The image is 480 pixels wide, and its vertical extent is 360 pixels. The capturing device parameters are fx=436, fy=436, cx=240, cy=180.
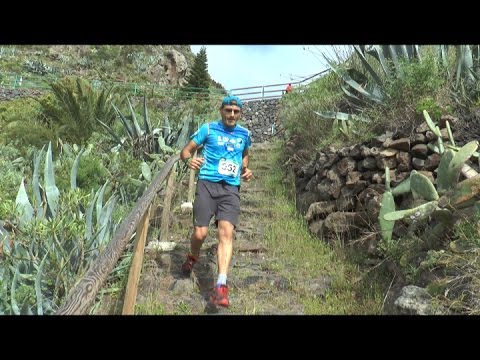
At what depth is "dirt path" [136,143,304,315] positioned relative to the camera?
3.49m

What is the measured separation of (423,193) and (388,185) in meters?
0.66

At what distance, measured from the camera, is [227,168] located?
145 inches

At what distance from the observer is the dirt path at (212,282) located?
3.49 m

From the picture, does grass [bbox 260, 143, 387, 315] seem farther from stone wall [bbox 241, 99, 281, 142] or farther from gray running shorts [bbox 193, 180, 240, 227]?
stone wall [bbox 241, 99, 281, 142]

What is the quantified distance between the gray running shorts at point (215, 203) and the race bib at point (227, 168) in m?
0.10

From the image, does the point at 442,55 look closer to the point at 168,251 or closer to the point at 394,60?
the point at 394,60

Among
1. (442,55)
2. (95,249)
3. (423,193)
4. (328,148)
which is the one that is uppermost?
(442,55)

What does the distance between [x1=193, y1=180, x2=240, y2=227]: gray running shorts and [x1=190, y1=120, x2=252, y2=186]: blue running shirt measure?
0.06 m

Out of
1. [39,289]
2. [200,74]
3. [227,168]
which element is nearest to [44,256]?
[39,289]

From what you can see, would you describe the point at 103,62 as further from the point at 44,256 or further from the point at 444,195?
the point at 444,195

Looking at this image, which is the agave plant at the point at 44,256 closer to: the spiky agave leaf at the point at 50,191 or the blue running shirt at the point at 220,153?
the spiky agave leaf at the point at 50,191

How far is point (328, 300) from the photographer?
368cm

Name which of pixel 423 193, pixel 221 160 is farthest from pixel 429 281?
pixel 221 160

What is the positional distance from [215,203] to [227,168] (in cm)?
31
